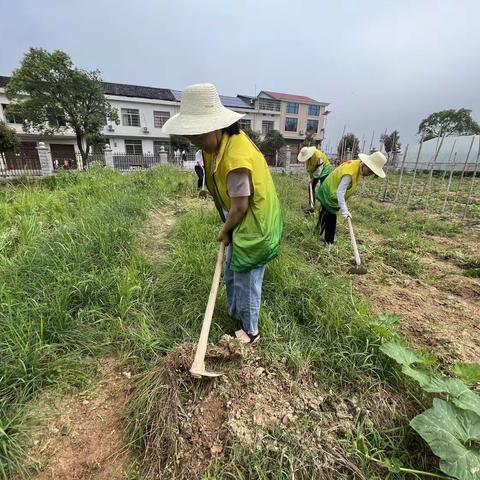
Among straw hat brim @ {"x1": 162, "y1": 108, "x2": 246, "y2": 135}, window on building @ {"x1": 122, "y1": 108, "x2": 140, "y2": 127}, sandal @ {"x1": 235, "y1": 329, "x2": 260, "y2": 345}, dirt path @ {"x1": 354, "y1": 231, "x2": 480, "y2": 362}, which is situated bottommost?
dirt path @ {"x1": 354, "y1": 231, "x2": 480, "y2": 362}

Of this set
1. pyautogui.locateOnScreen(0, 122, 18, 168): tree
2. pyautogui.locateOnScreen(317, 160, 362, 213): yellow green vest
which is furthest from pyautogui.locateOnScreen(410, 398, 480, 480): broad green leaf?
pyautogui.locateOnScreen(0, 122, 18, 168): tree

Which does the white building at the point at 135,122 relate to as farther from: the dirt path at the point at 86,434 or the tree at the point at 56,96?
the dirt path at the point at 86,434

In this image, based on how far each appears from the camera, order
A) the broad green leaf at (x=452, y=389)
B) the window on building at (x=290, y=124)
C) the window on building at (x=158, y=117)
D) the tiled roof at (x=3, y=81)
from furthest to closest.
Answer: the window on building at (x=290, y=124), the window on building at (x=158, y=117), the tiled roof at (x=3, y=81), the broad green leaf at (x=452, y=389)

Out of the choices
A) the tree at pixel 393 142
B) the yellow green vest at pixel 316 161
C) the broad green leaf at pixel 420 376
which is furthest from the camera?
the tree at pixel 393 142

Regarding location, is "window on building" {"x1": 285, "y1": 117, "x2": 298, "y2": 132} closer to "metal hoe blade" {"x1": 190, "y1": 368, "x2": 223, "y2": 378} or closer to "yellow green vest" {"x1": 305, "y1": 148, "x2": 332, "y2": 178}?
"yellow green vest" {"x1": 305, "y1": 148, "x2": 332, "y2": 178}

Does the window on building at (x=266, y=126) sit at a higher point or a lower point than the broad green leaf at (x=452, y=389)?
higher

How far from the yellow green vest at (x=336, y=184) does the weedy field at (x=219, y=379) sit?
1.17 meters

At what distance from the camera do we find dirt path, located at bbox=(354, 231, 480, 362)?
210 cm

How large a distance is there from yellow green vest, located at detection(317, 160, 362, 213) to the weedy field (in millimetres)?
1169

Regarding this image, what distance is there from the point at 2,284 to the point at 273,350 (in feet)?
6.88

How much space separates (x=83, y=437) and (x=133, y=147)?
2951 cm

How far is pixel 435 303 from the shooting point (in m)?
2.78

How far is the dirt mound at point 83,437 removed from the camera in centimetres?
136

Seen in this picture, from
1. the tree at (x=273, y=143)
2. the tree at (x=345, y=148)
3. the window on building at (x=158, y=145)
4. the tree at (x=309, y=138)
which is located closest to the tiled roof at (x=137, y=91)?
the window on building at (x=158, y=145)
